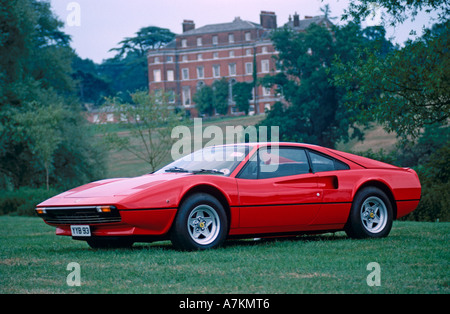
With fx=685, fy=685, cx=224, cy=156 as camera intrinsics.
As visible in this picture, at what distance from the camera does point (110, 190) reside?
8594 millimetres

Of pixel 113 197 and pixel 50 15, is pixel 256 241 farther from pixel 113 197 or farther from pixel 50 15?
pixel 50 15

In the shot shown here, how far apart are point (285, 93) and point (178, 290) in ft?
222

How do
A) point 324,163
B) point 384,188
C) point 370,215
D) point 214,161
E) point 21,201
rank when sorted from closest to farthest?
point 214,161
point 324,163
point 370,215
point 384,188
point 21,201

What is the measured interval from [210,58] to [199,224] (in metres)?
115

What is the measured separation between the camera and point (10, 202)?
31906 mm

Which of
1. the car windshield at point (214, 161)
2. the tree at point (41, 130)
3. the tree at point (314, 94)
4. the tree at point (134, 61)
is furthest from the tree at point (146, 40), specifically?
the car windshield at point (214, 161)

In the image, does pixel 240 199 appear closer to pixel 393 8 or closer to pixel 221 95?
pixel 393 8

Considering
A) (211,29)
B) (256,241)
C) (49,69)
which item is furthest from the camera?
(211,29)

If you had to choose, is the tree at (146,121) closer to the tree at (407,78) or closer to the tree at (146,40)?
the tree at (407,78)

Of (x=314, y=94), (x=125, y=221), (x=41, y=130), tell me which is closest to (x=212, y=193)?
(x=125, y=221)

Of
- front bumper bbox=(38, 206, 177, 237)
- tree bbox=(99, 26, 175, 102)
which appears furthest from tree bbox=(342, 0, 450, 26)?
tree bbox=(99, 26, 175, 102)

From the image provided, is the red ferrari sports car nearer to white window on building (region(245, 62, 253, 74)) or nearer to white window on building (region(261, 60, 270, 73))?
white window on building (region(261, 60, 270, 73))

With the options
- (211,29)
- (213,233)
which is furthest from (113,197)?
(211,29)

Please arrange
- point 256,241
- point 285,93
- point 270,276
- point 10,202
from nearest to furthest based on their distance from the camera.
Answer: point 270,276
point 256,241
point 10,202
point 285,93
